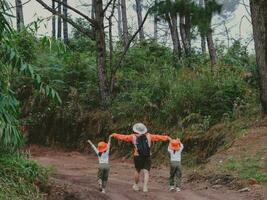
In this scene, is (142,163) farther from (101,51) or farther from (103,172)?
(101,51)

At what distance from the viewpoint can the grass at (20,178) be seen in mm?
10131

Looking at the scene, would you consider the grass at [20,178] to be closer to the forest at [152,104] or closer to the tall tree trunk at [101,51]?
the forest at [152,104]

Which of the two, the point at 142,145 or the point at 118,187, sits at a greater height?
the point at 142,145

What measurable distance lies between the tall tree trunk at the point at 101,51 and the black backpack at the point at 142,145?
730cm

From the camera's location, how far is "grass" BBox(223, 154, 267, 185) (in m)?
12.7

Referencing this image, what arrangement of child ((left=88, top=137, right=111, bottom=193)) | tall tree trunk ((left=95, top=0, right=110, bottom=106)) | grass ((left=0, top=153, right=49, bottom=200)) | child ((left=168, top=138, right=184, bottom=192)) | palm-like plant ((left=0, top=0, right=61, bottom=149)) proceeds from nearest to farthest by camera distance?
1. palm-like plant ((left=0, top=0, right=61, bottom=149))
2. grass ((left=0, top=153, right=49, bottom=200))
3. child ((left=88, top=137, right=111, bottom=193))
4. child ((left=168, top=138, right=184, bottom=192))
5. tall tree trunk ((left=95, top=0, right=110, bottom=106))

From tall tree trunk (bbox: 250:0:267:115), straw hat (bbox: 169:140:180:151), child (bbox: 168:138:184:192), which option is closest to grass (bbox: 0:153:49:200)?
child (bbox: 168:138:184:192)

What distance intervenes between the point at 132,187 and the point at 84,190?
4.33ft

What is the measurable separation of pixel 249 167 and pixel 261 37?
4774 millimetres

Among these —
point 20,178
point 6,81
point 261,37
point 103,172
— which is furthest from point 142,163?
point 261,37

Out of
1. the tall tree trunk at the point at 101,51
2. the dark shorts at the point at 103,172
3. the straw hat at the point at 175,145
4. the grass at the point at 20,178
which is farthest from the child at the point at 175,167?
the tall tree trunk at the point at 101,51

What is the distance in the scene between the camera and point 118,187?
13234 millimetres

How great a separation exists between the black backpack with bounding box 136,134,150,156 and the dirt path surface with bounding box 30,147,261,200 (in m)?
0.83

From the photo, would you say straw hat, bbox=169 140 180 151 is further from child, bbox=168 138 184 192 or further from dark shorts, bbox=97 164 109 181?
dark shorts, bbox=97 164 109 181
